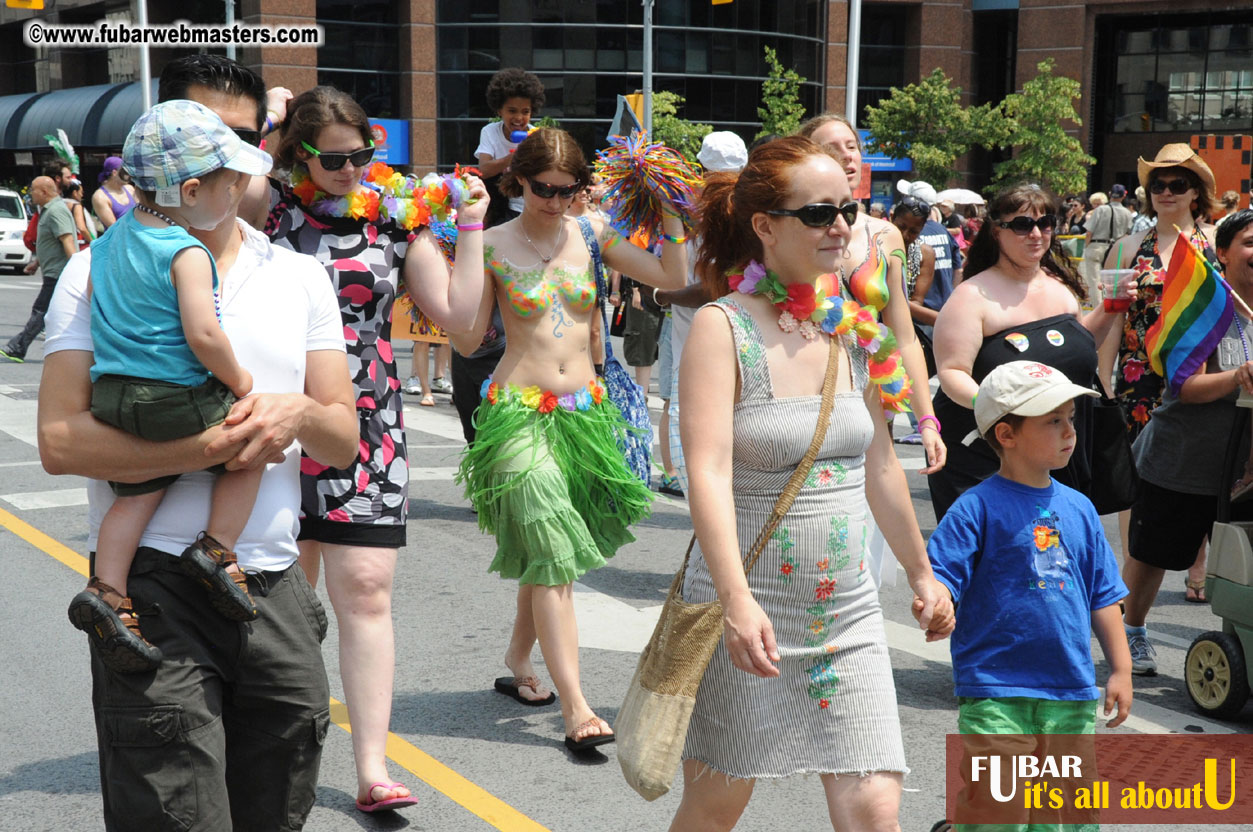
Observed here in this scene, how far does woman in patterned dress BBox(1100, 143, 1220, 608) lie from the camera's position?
19.3 feet

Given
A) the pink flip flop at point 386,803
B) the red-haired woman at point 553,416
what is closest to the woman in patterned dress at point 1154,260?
the red-haired woman at point 553,416

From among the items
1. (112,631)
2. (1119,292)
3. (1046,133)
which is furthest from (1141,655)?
(1046,133)

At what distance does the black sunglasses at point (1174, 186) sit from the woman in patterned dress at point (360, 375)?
349 cm

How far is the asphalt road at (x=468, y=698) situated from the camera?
13.4 ft

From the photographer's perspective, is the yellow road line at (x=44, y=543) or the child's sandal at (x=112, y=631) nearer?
the child's sandal at (x=112, y=631)

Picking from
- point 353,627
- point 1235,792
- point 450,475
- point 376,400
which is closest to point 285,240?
point 376,400

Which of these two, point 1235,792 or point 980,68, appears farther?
point 980,68

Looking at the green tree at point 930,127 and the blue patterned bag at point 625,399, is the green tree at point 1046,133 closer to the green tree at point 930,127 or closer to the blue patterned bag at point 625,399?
the green tree at point 930,127

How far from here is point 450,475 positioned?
933 cm

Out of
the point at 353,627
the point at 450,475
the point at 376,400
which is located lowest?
the point at 450,475

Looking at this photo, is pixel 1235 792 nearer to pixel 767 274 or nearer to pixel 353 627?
pixel 767 274

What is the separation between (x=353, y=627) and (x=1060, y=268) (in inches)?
120

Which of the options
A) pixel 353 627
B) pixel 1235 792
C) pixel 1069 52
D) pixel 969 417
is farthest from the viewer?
pixel 1069 52

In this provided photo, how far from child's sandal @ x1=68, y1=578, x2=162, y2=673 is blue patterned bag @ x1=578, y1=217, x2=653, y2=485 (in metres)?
2.54
